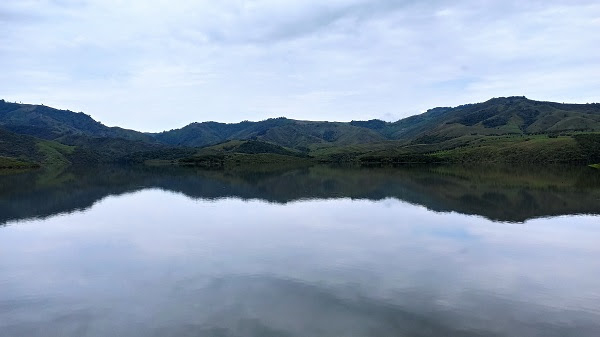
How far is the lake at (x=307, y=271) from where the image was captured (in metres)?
30.4

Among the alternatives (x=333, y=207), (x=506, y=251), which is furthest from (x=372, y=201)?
(x=506, y=251)

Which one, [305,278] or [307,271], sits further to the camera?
[307,271]

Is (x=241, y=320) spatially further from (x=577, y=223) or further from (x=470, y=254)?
Result: (x=577, y=223)

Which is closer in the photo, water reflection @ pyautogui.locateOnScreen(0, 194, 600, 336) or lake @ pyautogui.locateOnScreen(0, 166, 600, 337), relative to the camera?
water reflection @ pyautogui.locateOnScreen(0, 194, 600, 336)

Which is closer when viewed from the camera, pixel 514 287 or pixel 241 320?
pixel 241 320

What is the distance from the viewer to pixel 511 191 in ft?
377

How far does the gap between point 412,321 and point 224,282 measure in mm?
18798

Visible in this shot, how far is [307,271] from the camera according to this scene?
4312cm

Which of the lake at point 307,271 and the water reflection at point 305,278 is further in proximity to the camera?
the lake at point 307,271

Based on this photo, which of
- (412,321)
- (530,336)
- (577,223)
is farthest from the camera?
(577,223)

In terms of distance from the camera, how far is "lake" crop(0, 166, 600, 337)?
30.4 metres

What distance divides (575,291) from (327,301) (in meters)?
22.5

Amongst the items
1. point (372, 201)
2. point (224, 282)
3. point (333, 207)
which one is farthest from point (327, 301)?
point (372, 201)

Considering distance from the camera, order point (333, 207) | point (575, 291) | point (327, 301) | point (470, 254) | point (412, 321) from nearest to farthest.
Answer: point (412, 321), point (327, 301), point (575, 291), point (470, 254), point (333, 207)
